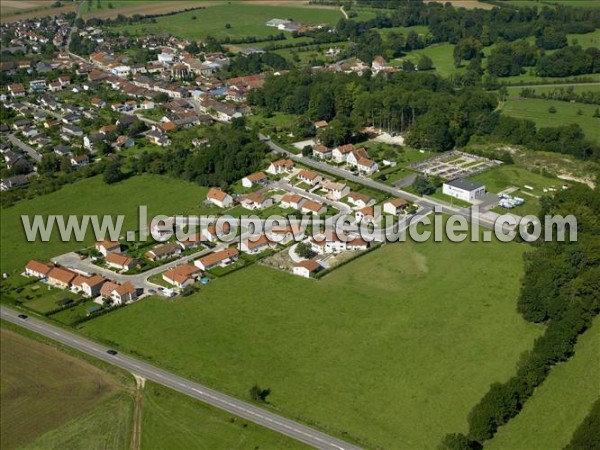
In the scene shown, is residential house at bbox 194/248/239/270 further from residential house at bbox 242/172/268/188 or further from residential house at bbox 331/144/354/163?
residential house at bbox 331/144/354/163

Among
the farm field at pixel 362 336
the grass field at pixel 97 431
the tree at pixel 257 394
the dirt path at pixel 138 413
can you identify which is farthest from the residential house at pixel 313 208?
the grass field at pixel 97 431

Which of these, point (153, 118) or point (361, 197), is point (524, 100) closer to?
point (361, 197)

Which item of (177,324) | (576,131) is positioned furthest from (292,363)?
(576,131)

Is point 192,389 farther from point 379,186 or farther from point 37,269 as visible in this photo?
point 379,186

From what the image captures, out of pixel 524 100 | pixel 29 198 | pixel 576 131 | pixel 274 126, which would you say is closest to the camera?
pixel 29 198

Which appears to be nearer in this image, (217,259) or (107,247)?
(217,259)

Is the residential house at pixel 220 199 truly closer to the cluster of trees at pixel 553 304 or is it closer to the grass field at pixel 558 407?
the cluster of trees at pixel 553 304

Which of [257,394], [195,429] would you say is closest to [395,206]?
[257,394]
